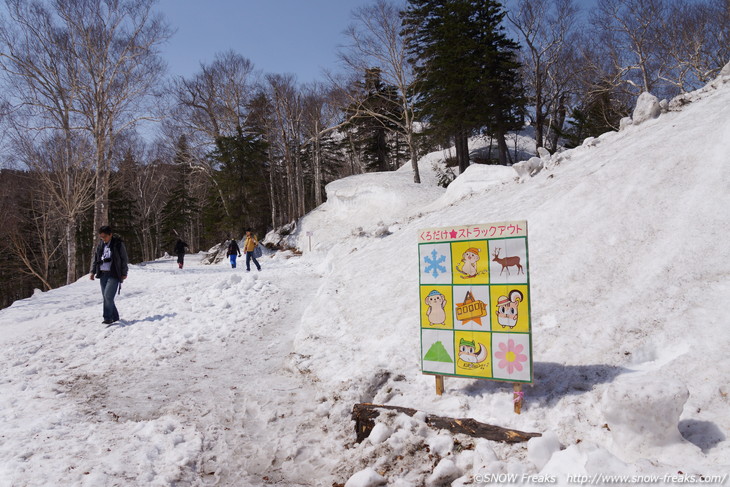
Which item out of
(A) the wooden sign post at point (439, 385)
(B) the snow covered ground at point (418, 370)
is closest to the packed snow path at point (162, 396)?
(B) the snow covered ground at point (418, 370)

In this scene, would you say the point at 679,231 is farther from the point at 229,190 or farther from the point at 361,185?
the point at 229,190

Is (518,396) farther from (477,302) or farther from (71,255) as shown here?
(71,255)

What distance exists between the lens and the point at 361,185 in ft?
87.4

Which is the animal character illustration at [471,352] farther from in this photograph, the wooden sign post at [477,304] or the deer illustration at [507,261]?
the deer illustration at [507,261]

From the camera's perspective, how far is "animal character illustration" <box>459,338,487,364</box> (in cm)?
390

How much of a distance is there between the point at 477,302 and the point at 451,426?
123cm

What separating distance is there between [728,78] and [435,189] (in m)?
15.2

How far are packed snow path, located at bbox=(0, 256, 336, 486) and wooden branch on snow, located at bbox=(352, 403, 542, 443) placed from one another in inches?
18.5

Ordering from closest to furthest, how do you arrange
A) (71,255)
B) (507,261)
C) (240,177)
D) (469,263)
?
(507,261) < (469,263) < (71,255) < (240,177)

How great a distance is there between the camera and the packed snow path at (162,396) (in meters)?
3.42

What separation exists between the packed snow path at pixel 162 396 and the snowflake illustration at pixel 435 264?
79.1 inches

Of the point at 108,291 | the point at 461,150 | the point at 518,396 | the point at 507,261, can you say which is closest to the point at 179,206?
the point at 461,150

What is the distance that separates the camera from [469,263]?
4098 millimetres

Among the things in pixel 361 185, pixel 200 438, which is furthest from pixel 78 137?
pixel 200 438
